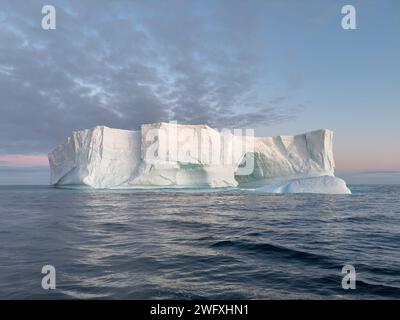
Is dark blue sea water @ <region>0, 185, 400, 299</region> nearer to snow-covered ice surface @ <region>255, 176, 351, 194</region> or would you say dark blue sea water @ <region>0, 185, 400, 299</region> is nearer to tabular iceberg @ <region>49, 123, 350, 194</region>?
snow-covered ice surface @ <region>255, 176, 351, 194</region>

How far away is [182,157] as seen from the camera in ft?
109

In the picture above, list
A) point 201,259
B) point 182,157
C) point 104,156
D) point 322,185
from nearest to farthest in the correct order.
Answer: point 201,259
point 322,185
point 182,157
point 104,156

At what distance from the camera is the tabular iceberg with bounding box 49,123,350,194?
110 ft

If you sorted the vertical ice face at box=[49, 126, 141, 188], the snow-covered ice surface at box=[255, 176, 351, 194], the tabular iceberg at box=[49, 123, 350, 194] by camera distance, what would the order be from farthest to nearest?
the vertical ice face at box=[49, 126, 141, 188] < the tabular iceberg at box=[49, 123, 350, 194] < the snow-covered ice surface at box=[255, 176, 351, 194]

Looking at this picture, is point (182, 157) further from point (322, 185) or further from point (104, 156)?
point (322, 185)

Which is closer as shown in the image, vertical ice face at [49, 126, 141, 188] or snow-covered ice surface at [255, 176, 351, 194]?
snow-covered ice surface at [255, 176, 351, 194]

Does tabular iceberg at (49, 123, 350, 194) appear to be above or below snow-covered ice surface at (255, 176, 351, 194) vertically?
above

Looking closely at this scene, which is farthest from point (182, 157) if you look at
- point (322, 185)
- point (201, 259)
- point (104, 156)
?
point (201, 259)

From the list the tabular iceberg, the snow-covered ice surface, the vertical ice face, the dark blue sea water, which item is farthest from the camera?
the vertical ice face

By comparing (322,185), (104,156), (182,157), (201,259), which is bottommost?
(201,259)

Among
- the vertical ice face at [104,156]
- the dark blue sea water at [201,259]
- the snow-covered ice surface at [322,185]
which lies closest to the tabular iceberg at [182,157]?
the vertical ice face at [104,156]

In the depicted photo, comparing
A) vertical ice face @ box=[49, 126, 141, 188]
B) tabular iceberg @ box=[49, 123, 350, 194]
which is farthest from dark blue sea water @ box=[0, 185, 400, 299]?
vertical ice face @ box=[49, 126, 141, 188]

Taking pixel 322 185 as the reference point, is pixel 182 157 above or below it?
above
